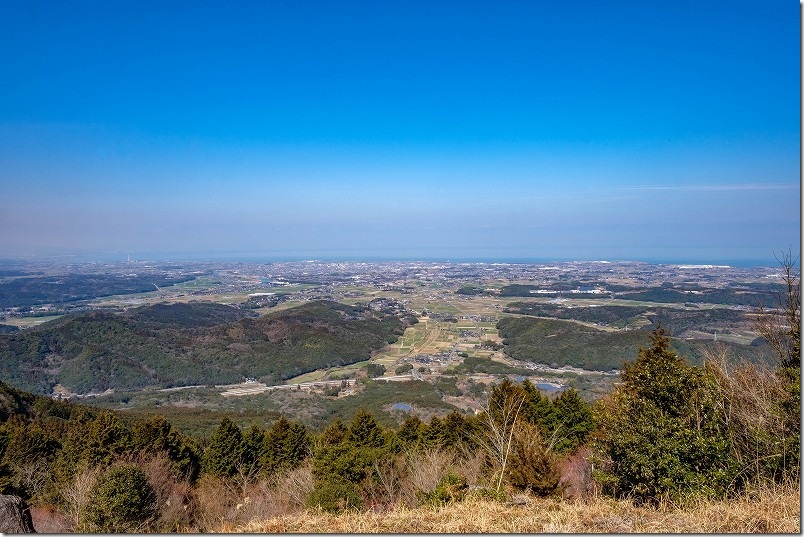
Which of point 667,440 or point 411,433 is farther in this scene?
point 411,433

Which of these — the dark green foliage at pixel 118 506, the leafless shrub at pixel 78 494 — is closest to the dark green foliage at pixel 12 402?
the leafless shrub at pixel 78 494

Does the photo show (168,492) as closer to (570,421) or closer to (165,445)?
(165,445)

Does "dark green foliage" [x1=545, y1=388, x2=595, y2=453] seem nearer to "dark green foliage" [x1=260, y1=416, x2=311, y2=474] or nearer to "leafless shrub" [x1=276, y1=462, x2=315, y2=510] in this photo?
"leafless shrub" [x1=276, y1=462, x2=315, y2=510]

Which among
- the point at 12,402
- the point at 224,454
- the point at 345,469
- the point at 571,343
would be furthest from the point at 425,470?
the point at 571,343

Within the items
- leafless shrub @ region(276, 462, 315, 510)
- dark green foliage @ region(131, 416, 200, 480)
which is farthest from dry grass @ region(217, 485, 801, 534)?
dark green foliage @ region(131, 416, 200, 480)

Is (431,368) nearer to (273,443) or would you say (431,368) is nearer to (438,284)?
(273,443)

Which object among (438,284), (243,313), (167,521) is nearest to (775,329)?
(167,521)
